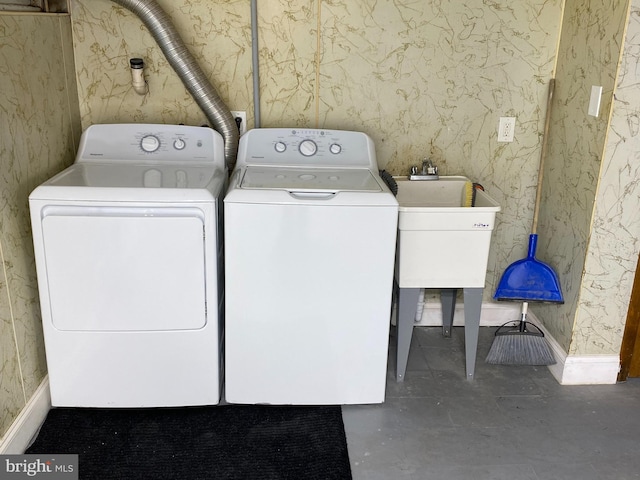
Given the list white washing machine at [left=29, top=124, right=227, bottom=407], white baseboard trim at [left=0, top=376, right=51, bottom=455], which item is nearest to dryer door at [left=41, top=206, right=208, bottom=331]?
white washing machine at [left=29, top=124, right=227, bottom=407]

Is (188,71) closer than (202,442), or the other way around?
(202,442)

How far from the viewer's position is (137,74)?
263 centimetres

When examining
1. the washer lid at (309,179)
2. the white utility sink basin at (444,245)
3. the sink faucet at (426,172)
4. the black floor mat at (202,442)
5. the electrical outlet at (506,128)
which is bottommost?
the black floor mat at (202,442)

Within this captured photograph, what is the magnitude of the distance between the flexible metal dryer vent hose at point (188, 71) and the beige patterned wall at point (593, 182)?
4.87 ft

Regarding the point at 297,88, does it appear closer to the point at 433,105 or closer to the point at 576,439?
the point at 433,105

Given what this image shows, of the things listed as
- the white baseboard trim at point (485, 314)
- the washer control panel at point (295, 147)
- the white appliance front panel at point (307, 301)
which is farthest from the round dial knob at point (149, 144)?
the white baseboard trim at point (485, 314)

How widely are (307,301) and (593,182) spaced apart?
4.11 feet

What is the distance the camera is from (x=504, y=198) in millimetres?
3014

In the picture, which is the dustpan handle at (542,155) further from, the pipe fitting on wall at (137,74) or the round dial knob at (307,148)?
the pipe fitting on wall at (137,74)

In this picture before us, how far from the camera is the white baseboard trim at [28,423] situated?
2.08 metres

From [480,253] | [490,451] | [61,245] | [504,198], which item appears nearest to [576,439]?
[490,451]

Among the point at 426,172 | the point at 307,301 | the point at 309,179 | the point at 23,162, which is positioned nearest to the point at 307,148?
the point at 309,179

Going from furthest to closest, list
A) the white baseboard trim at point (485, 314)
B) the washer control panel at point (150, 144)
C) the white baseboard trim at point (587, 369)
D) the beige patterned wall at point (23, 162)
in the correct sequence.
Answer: the white baseboard trim at point (485, 314), the white baseboard trim at point (587, 369), the washer control panel at point (150, 144), the beige patterned wall at point (23, 162)

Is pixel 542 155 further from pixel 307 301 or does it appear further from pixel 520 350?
pixel 307 301
